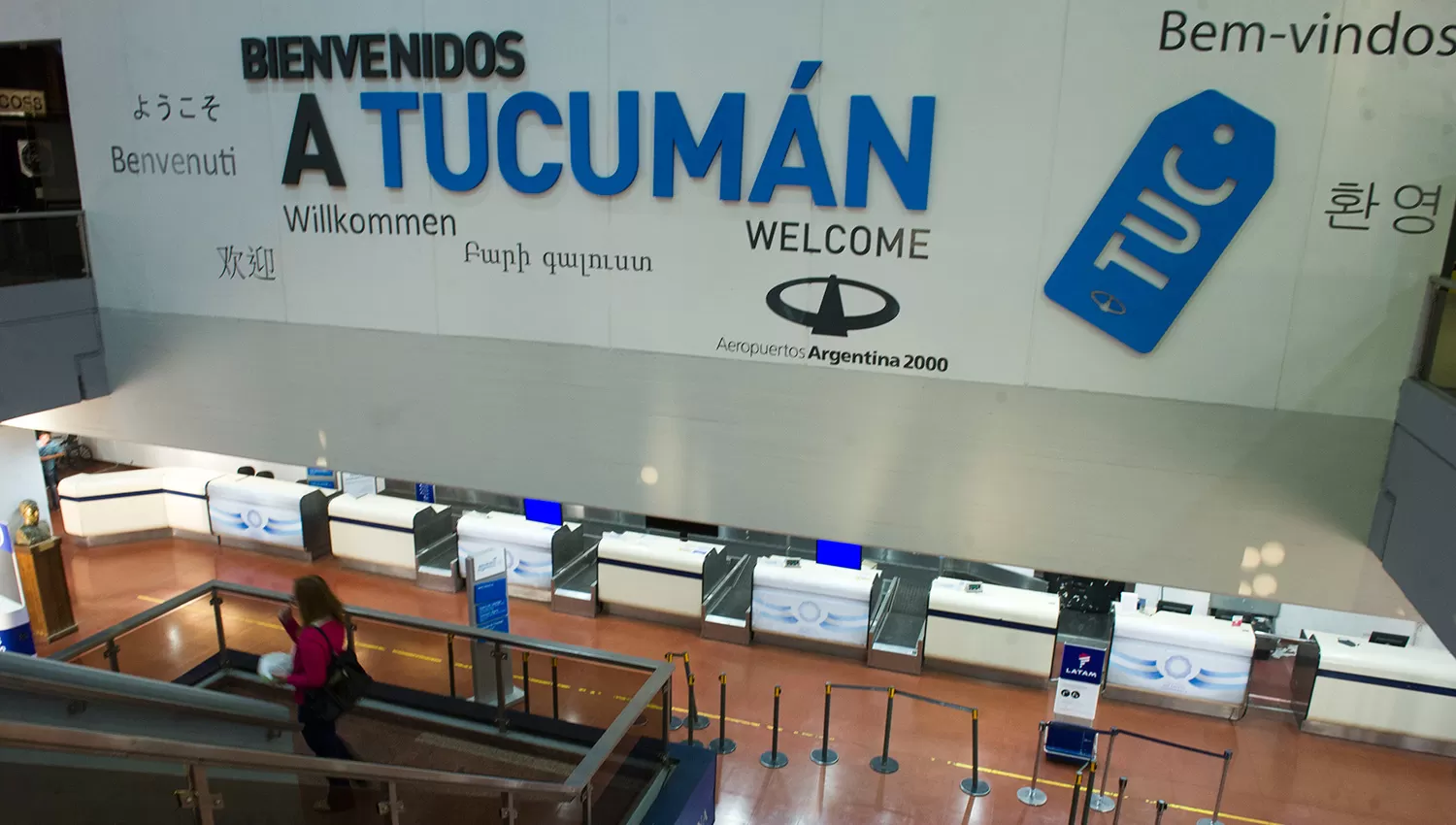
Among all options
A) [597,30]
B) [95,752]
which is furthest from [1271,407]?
[95,752]

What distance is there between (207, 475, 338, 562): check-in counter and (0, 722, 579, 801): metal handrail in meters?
10.6

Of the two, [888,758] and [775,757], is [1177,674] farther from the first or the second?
[775,757]

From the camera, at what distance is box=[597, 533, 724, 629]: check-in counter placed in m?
11.5

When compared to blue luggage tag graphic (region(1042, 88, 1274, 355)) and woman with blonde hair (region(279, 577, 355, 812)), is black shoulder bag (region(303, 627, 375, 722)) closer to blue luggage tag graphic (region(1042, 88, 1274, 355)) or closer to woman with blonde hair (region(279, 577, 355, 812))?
woman with blonde hair (region(279, 577, 355, 812))

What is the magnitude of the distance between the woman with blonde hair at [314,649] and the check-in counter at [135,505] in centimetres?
1041

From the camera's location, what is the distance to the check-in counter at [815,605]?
10789mm

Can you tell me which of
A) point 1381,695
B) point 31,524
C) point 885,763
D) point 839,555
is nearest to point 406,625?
point 839,555

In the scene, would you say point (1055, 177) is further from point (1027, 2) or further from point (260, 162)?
point (260, 162)

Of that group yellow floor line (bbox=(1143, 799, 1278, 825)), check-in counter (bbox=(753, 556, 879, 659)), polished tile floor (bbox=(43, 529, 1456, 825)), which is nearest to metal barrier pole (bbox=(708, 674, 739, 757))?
polished tile floor (bbox=(43, 529, 1456, 825))

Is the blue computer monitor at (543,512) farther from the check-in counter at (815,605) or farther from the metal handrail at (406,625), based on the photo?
the metal handrail at (406,625)

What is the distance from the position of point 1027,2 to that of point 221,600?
7152 millimetres

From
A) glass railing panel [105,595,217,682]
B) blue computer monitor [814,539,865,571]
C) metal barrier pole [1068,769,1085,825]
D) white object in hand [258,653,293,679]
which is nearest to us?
white object in hand [258,653,293,679]

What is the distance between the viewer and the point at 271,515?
43.9 ft

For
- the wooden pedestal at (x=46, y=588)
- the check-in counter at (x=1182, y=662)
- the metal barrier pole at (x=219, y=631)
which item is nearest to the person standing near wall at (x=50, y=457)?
the wooden pedestal at (x=46, y=588)
